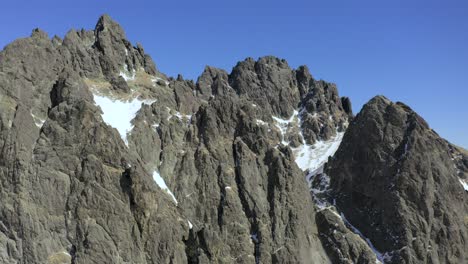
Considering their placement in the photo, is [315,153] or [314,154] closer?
[314,154]

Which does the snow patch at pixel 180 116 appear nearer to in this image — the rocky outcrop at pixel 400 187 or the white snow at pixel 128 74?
the white snow at pixel 128 74

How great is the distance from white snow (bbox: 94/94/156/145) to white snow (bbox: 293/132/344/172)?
63430 mm

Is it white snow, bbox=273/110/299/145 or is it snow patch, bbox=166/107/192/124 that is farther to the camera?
white snow, bbox=273/110/299/145

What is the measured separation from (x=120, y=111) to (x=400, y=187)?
2668 inches

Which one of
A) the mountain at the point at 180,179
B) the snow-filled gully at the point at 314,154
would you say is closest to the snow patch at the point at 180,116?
the mountain at the point at 180,179

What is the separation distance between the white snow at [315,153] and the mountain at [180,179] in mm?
30997

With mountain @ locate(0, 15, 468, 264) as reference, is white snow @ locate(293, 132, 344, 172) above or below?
above

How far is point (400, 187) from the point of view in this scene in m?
110

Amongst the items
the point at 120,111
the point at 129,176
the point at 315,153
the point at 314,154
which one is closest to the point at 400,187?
the point at 314,154

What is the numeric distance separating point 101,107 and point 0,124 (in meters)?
31.3

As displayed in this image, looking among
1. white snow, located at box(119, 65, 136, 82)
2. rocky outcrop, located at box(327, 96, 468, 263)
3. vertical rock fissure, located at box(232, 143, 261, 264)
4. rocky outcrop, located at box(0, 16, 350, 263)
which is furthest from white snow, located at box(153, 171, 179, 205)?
white snow, located at box(119, 65, 136, 82)

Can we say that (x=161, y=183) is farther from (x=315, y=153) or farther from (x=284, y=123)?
(x=284, y=123)

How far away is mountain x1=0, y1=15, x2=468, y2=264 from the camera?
269 ft

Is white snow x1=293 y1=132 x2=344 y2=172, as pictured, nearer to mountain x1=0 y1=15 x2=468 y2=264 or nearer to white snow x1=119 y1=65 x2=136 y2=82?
mountain x1=0 y1=15 x2=468 y2=264
